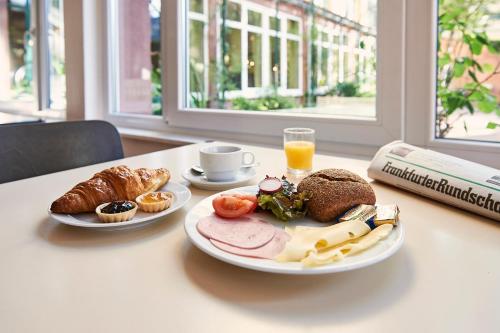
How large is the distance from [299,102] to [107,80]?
115 centimetres

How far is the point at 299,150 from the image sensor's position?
911 mm

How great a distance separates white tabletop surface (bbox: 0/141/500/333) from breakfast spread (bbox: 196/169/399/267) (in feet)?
0.10

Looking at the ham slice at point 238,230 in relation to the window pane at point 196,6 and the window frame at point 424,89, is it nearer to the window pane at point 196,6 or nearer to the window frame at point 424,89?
the window frame at point 424,89

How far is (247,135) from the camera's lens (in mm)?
1657

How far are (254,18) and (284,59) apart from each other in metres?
0.25

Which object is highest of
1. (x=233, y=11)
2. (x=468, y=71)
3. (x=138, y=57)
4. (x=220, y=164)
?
(x=233, y=11)

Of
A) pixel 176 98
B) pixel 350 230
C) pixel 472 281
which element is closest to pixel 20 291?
pixel 350 230

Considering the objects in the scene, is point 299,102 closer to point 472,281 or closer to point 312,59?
point 312,59

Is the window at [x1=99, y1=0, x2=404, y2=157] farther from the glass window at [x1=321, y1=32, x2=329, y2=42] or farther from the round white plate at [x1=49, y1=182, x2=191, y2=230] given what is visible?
the round white plate at [x1=49, y1=182, x2=191, y2=230]

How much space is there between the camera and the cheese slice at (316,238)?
44 cm

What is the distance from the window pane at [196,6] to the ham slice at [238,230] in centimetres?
151

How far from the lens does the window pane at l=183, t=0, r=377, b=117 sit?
1.39 meters

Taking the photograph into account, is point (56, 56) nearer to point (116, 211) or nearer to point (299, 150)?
point (299, 150)

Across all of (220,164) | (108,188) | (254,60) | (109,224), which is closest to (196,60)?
(254,60)
